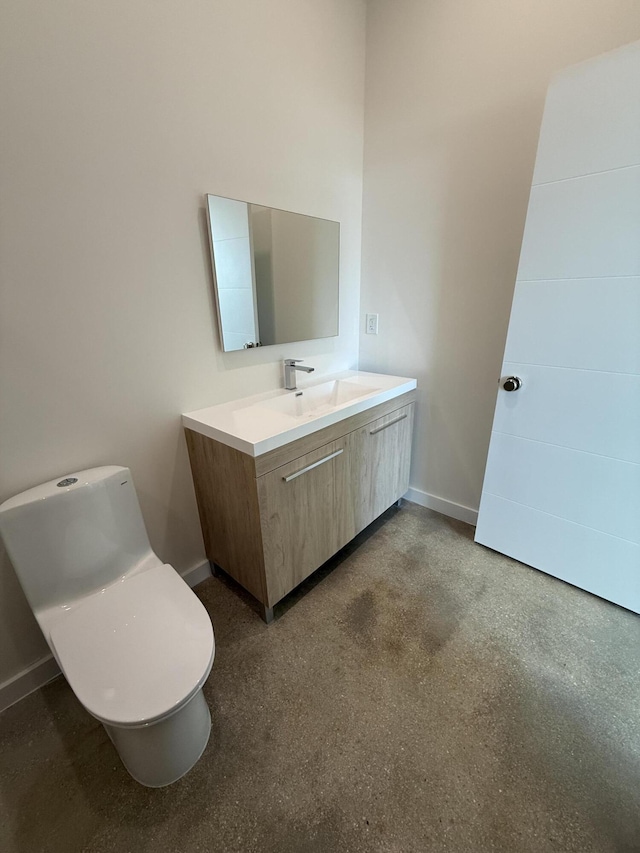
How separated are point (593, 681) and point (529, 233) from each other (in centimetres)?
181

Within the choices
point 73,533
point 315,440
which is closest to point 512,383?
point 315,440

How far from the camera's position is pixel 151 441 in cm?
153

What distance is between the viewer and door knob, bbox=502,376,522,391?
5.52ft

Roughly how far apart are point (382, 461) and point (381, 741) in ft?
3.90

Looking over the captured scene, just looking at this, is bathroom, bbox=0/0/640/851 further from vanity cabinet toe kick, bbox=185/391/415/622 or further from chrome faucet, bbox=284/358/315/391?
vanity cabinet toe kick, bbox=185/391/415/622

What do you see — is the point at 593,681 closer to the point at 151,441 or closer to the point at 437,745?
the point at 437,745

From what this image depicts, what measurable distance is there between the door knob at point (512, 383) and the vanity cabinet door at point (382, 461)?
58 cm

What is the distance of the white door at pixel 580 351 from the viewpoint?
50.9 inches

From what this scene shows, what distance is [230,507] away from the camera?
1.51 meters

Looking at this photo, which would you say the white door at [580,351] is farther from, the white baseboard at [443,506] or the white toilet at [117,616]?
the white toilet at [117,616]

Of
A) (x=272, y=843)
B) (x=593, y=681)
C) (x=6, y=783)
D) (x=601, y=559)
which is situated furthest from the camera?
(x=601, y=559)

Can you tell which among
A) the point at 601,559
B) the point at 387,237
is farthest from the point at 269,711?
the point at 387,237

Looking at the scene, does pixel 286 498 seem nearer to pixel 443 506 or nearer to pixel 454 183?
pixel 443 506

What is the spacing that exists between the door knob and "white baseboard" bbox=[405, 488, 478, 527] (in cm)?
89
